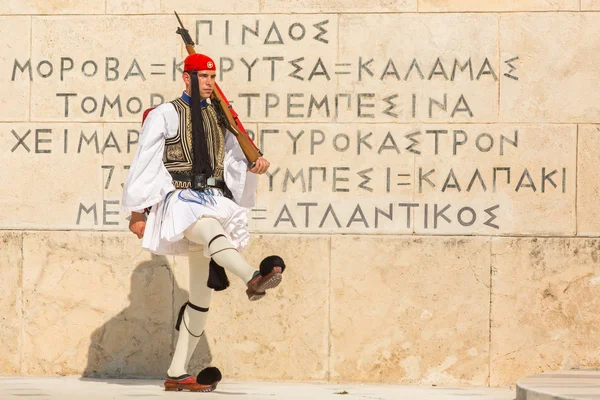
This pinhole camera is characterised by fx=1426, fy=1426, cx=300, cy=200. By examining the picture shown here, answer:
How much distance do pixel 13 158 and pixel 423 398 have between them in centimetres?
401

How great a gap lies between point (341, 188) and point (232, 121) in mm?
1424

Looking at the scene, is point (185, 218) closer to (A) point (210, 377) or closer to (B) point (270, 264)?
(B) point (270, 264)

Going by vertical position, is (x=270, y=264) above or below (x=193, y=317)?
above

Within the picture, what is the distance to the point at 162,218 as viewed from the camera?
33.6ft

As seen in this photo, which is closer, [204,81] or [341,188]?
[204,81]

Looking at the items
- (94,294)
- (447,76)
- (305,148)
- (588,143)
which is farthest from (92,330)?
(588,143)

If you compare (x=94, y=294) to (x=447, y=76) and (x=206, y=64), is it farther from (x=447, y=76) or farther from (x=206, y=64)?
(x=447, y=76)

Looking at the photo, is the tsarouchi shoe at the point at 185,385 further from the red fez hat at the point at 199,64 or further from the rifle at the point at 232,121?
the red fez hat at the point at 199,64

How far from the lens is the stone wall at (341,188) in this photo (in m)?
11.4

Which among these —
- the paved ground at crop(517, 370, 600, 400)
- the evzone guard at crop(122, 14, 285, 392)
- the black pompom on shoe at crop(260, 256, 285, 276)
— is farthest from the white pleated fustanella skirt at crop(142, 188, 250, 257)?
the paved ground at crop(517, 370, 600, 400)

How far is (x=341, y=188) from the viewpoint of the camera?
11570 millimetres

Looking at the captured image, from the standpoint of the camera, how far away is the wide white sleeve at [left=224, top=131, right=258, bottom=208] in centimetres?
1062

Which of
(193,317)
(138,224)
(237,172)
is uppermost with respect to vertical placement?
(237,172)

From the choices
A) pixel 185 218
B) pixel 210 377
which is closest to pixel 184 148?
pixel 185 218
